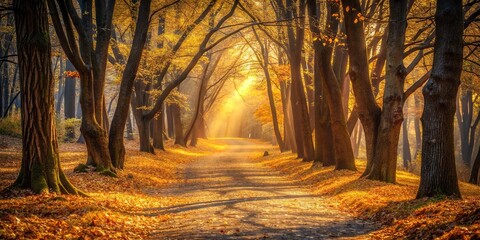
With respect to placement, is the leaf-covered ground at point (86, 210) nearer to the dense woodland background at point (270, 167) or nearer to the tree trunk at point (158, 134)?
the dense woodland background at point (270, 167)

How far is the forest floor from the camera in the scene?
6.67 m

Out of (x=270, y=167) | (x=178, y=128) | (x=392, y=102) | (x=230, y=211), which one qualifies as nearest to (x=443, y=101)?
(x=392, y=102)

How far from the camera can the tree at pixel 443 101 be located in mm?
8719

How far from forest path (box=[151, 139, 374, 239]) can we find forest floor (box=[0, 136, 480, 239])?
0.02m

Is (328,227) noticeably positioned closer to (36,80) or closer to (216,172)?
(36,80)

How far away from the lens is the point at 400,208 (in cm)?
867

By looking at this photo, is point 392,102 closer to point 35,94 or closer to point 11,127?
point 35,94

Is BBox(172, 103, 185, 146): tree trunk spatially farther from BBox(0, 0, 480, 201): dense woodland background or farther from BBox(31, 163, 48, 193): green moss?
BBox(31, 163, 48, 193): green moss

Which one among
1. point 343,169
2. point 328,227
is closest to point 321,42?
point 343,169

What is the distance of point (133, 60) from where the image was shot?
15.3 meters

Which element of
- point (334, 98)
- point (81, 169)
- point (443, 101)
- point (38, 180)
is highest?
point (334, 98)

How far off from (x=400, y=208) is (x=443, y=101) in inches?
92.7

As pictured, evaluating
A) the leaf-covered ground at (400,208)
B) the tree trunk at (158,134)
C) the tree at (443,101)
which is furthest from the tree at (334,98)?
the tree trunk at (158,134)

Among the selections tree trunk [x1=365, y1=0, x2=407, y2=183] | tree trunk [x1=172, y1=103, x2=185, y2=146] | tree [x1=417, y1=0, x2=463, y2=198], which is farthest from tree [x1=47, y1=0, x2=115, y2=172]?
tree trunk [x1=172, y1=103, x2=185, y2=146]
